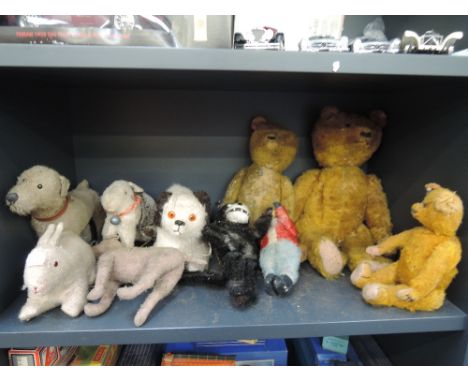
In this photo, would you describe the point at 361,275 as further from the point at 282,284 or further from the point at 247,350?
the point at 247,350

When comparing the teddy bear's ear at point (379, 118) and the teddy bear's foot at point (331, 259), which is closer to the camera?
the teddy bear's foot at point (331, 259)

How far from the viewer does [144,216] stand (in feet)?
2.36

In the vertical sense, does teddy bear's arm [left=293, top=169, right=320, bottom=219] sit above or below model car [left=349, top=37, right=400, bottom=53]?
below

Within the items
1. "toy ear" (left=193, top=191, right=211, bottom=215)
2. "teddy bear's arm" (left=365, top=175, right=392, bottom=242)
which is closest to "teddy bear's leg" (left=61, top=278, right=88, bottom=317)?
"toy ear" (left=193, top=191, right=211, bottom=215)

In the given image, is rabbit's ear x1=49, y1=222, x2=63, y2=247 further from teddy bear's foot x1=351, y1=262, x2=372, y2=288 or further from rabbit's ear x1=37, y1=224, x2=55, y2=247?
teddy bear's foot x1=351, y1=262, x2=372, y2=288

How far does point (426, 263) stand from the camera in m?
0.56

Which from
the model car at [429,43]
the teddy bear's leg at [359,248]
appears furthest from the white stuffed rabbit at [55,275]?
the model car at [429,43]

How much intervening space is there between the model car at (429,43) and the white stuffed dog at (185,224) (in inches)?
19.4

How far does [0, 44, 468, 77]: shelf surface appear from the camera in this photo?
17.0 inches

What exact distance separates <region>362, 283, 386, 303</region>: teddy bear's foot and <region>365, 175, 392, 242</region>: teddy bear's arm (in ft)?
0.77

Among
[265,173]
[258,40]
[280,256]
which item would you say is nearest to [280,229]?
[280,256]

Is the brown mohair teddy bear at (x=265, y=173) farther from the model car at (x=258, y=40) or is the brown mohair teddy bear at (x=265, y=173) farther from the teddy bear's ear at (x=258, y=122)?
the model car at (x=258, y=40)

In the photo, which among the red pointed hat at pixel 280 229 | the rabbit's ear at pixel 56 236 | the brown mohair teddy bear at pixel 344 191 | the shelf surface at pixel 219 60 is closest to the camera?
the shelf surface at pixel 219 60

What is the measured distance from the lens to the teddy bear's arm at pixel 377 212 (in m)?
0.79
